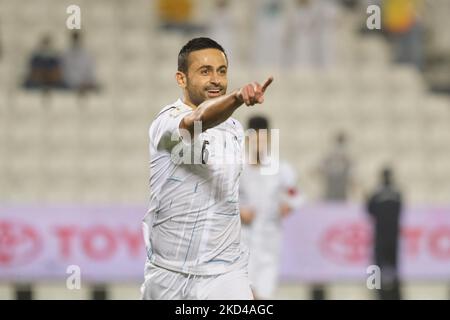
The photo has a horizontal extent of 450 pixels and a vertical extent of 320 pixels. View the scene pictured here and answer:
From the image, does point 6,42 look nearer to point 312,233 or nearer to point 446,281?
point 312,233

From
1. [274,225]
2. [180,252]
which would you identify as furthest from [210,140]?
[274,225]

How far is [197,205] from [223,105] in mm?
772

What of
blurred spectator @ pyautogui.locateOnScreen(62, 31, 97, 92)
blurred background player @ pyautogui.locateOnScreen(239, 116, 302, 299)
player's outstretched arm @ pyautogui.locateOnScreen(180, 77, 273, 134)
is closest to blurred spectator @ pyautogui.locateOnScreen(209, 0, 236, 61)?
blurred spectator @ pyautogui.locateOnScreen(62, 31, 97, 92)

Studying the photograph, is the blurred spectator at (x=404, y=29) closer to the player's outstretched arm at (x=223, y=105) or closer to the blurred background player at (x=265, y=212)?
the blurred background player at (x=265, y=212)

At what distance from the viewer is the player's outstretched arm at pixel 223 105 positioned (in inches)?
185

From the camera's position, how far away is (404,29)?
17359 mm

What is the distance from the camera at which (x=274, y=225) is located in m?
10.1

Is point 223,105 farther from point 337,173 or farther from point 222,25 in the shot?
point 222,25

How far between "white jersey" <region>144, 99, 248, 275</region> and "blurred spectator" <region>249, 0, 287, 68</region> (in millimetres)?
11392

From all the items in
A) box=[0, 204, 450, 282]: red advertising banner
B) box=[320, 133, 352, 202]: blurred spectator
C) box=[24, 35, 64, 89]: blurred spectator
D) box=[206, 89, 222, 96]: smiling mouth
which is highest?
box=[24, 35, 64, 89]: blurred spectator

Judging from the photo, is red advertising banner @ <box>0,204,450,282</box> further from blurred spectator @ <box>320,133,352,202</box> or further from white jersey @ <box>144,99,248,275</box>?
white jersey @ <box>144,99,248,275</box>

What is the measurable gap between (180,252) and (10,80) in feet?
37.1

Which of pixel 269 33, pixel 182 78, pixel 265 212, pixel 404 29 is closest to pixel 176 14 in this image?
pixel 269 33

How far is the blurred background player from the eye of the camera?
9.88 meters
